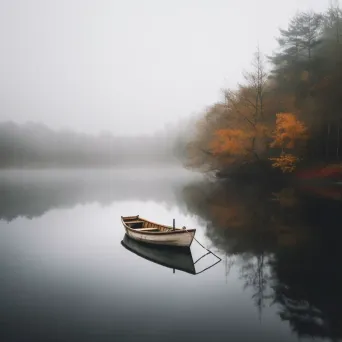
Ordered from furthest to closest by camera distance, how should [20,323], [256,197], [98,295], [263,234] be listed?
[256,197] < [263,234] < [98,295] < [20,323]

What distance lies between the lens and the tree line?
40.4 metres

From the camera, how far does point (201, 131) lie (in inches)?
2381

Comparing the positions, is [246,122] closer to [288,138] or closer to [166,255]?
[288,138]

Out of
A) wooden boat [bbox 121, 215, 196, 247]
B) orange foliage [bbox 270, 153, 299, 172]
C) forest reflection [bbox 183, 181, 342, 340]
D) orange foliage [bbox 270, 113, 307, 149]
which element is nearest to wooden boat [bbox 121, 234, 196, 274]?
wooden boat [bbox 121, 215, 196, 247]

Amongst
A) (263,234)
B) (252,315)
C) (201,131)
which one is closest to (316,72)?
(201,131)

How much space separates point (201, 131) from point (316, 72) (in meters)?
23.0

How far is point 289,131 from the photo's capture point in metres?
41.6

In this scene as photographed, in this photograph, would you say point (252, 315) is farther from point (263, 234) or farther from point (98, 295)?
point (263, 234)

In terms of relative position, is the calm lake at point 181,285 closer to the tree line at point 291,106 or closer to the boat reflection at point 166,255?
the boat reflection at point 166,255

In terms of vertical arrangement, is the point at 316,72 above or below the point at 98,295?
above

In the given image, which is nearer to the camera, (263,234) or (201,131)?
(263,234)

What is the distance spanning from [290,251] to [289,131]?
2795cm

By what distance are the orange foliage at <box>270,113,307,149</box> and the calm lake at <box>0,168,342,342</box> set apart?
56.1ft

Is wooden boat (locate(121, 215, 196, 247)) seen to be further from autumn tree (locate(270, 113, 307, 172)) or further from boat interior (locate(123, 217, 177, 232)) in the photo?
autumn tree (locate(270, 113, 307, 172))
